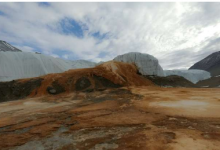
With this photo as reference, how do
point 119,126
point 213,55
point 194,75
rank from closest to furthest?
point 119,126 → point 194,75 → point 213,55

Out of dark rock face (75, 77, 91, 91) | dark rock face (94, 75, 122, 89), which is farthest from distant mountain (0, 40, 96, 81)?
dark rock face (94, 75, 122, 89)

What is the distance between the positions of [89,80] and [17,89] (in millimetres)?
8578

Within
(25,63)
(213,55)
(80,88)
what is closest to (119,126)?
(80,88)

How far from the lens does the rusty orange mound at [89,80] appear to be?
642 inches

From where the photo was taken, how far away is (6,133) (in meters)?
4.88

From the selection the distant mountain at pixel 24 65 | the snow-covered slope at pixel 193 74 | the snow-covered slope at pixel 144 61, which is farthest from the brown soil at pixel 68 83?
the snow-covered slope at pixel 193 74

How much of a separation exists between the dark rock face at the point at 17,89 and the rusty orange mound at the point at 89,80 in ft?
2.31

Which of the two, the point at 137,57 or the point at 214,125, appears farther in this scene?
the point at 137,57

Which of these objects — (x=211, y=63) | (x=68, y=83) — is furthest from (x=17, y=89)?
(x=211, y=63)

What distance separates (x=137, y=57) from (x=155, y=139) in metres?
26.4

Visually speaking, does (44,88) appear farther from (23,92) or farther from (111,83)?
(111,83)

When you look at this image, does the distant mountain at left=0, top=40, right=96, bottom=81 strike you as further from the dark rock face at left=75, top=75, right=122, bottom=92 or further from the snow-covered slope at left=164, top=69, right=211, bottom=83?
the snow-covered slope at left=164, top=69, right=211, bottom=83

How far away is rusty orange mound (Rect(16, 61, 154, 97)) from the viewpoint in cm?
1630

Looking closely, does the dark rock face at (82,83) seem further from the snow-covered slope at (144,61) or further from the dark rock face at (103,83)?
the snow-covered slope at (144,61)
